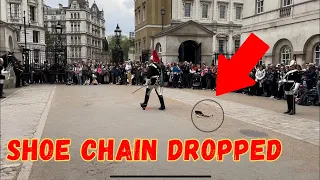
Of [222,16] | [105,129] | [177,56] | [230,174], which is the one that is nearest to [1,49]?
[177,56]

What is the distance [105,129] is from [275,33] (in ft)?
69.2

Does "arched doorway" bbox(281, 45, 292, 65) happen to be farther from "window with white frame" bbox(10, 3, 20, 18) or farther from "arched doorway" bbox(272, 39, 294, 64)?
"window with white frame" bbox(10, 3, 20, 18)

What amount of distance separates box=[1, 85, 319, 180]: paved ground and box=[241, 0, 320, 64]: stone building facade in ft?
32.1

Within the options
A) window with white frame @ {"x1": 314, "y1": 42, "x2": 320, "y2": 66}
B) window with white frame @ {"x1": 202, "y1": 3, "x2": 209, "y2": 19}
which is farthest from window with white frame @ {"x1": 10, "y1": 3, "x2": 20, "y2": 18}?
window with white frame @ {"x1": 314, "y1": 42, "x2": 320, "y2": 66}

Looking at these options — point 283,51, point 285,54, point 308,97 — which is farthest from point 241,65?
point 285,54

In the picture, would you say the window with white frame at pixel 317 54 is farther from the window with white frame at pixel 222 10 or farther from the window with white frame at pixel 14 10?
the window with white frame at pixel 14 10

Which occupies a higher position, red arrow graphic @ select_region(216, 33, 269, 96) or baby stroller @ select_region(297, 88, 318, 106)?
red arrow graphic @ select_region(216, 33, 269, 96)

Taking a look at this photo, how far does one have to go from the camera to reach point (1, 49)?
2312 centimetres

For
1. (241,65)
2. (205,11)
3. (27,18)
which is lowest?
(241,65)

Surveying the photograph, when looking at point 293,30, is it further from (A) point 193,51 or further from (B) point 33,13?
(B) point 33,13

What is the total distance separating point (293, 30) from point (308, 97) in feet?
33.5

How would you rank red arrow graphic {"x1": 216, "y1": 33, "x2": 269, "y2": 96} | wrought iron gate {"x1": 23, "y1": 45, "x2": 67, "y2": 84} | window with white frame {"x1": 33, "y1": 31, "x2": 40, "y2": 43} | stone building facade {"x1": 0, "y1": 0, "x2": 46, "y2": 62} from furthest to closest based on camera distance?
window with white frame {"x1": 33, "y1": 31, "x2": 40, "y2": 43}
stone building facade {"x1": 0, "y1": 0, "x2": 46, "y2": 62}
wrought iron gate {"x1": 23, "y1": 45, "x2": 67, "y2": 84}
red arrow graphic {"x1": 216, "y1": 33, "x2": 269, "y2": 96}

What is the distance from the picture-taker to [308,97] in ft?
56.4

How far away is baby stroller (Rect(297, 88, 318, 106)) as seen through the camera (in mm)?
17156
